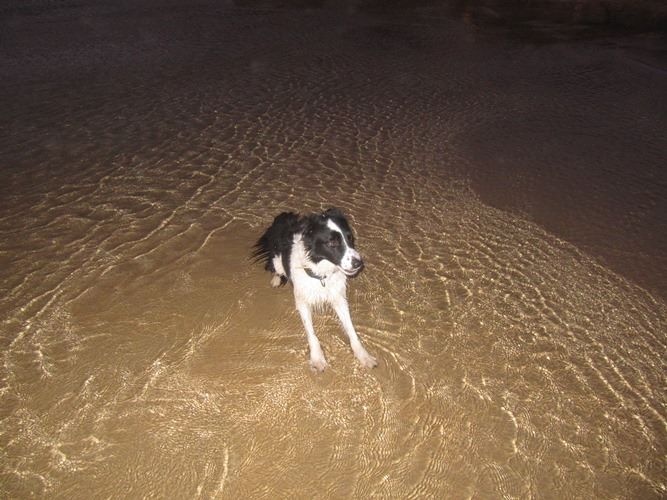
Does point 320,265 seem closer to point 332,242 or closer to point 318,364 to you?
point 332,242

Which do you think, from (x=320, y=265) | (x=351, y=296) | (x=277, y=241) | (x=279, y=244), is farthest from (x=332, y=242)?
(x=351, y=296)

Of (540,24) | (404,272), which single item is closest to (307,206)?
(404,272)

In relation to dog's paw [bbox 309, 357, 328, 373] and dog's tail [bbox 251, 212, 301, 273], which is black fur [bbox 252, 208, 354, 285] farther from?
dog's paw [bbox 309, 357, 328, 373]

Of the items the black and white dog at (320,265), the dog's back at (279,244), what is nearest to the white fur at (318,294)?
the black and white dog at (320,265)

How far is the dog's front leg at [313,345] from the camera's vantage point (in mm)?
3992

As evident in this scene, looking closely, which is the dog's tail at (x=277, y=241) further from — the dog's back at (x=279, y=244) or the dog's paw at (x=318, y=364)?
the dog's paw at (x=318, y=364)

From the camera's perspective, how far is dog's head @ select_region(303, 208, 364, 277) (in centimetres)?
369

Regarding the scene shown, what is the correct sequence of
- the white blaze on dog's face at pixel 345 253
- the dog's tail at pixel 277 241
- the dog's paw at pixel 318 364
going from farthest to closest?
the dog's tail at pixel 277 241
the dog's paw at pixel 318 364
the white blaze on dog's face at pixel 345 253

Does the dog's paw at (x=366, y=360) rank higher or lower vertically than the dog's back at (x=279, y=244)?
lower

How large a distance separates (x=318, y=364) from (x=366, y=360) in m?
0.46

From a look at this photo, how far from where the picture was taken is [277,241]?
4699 mm

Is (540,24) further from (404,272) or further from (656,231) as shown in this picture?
(404,272)

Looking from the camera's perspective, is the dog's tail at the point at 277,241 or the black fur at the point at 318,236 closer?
the black fur at the point at 318,236

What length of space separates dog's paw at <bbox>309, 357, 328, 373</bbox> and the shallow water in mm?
96
